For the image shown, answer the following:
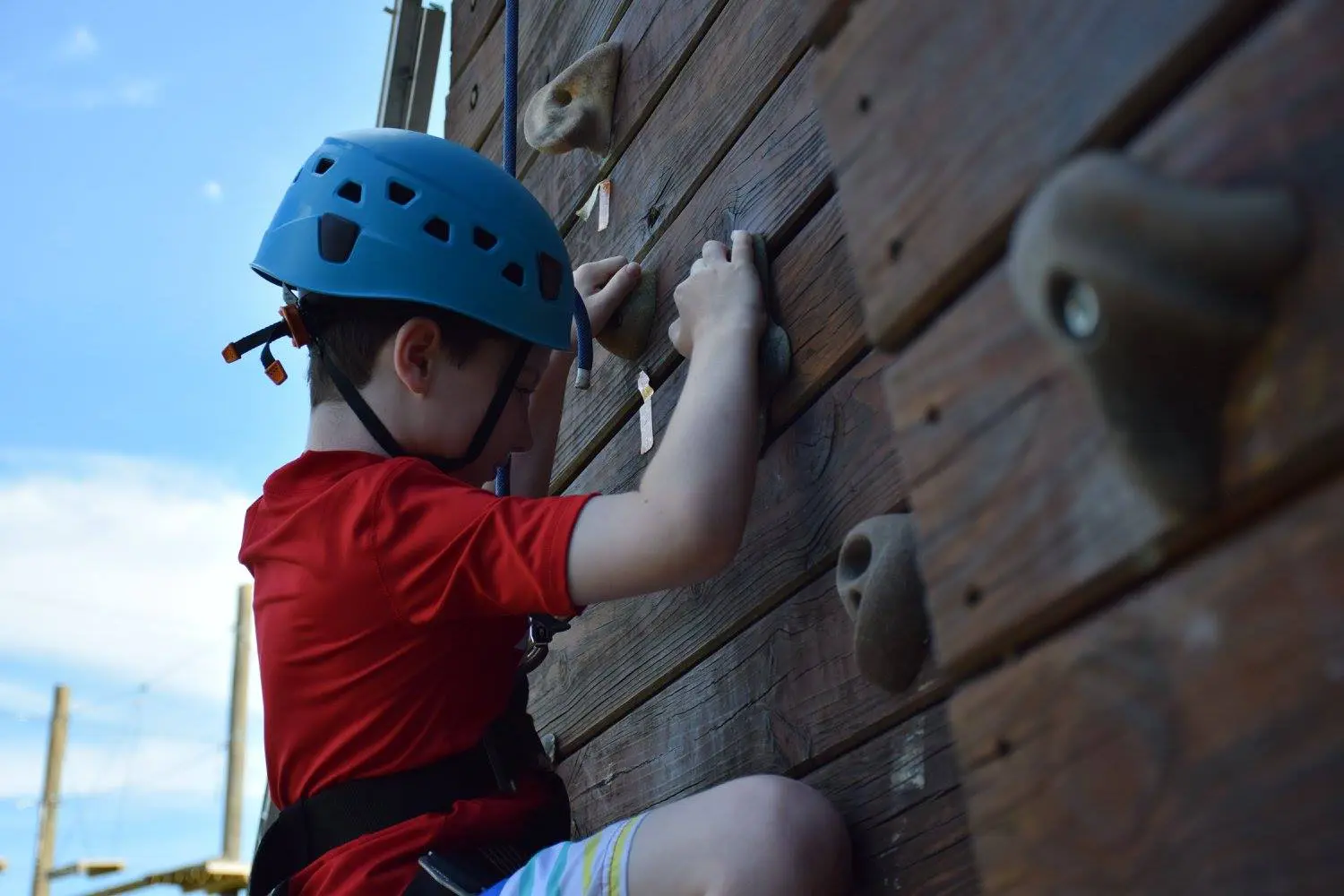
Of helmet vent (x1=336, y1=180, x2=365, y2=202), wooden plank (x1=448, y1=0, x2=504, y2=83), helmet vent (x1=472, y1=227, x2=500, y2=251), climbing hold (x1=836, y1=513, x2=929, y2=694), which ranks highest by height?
wooden plank (x1=448, y1=0, x2=504, y2=83)

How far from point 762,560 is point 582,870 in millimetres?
523

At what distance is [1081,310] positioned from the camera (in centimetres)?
72

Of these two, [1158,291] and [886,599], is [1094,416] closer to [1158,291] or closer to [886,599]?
[1158,291]

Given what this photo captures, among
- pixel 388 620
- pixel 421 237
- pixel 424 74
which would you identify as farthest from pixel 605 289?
pixel 424 74

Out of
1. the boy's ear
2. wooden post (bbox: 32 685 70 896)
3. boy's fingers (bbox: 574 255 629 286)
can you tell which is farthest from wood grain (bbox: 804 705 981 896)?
wooden post (bbox: 32 685 70 896)

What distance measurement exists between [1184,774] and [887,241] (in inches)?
17.1

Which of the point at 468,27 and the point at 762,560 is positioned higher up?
the point at 468,27

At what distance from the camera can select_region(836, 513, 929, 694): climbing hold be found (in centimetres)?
139

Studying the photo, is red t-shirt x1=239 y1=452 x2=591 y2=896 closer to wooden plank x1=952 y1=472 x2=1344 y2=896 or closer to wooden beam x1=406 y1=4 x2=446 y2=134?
wooden plank x1=952 y1=472 x2=1344 y2=896

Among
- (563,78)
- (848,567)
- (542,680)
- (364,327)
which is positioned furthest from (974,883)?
(563,78)

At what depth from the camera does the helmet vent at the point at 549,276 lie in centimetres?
210

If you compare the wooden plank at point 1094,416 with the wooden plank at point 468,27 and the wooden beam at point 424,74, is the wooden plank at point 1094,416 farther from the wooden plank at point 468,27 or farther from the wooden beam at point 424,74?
the wooden beam at point 424,74

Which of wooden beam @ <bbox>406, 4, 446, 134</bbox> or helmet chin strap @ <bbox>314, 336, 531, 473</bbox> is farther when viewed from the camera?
wooden beam @ <bbox>406, 4, 446, 134</bbox>

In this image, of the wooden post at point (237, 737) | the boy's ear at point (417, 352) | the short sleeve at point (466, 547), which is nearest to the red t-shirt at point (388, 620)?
the short sleeve at point (466, 547)
